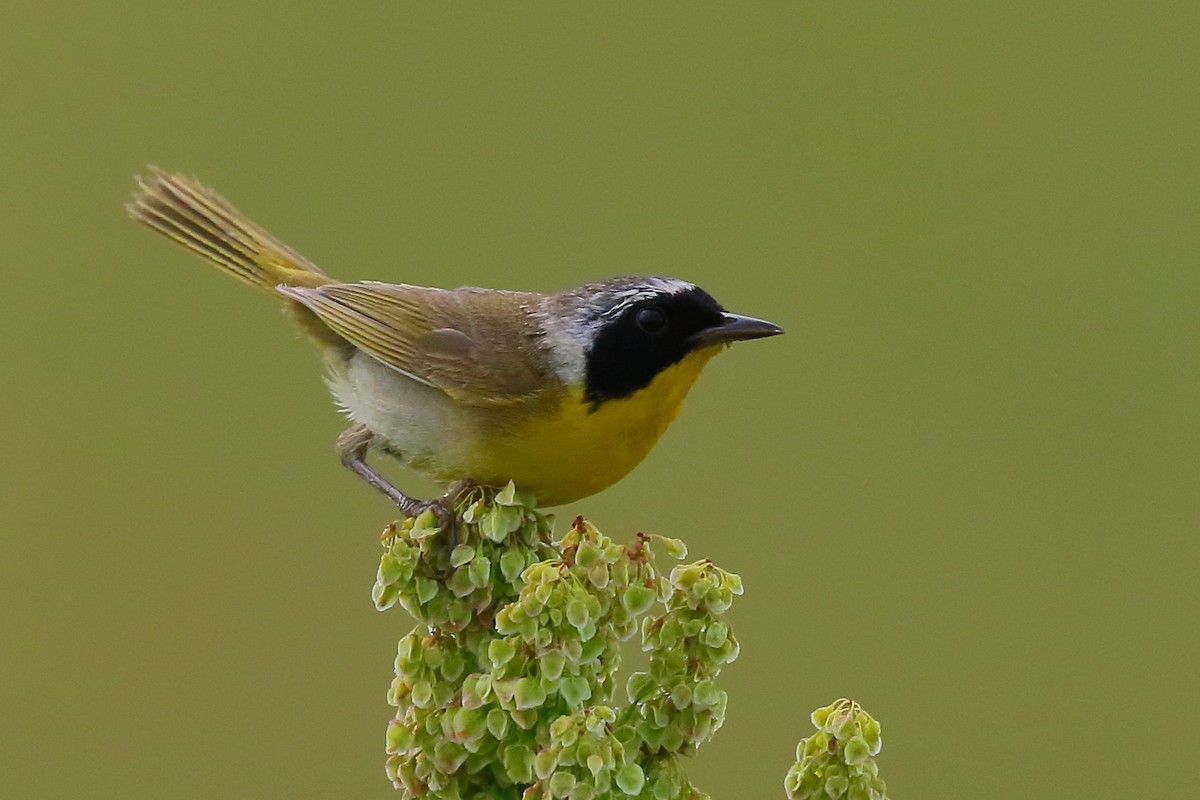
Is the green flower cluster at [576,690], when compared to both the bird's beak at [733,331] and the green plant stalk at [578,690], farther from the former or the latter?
the bird's beak at [733,331]

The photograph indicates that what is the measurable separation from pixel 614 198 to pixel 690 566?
17.6 feet

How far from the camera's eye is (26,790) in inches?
238

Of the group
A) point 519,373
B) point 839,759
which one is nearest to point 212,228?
point 519,373

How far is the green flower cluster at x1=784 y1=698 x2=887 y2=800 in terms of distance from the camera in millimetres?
2090

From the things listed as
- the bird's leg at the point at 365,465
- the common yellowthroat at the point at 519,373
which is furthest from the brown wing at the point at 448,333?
the bird's leg at the point at 365,465

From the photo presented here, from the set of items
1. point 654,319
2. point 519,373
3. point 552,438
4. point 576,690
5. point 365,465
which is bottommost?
point 576,690

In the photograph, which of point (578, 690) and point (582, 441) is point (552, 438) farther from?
point (578, 690)

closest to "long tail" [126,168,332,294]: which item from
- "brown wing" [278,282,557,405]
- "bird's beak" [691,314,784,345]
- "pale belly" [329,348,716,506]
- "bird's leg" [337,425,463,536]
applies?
"brown wing" [278,282,557,405]

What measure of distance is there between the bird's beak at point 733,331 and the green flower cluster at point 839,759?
1618 millimetres

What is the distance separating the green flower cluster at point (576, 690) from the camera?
7.16ft

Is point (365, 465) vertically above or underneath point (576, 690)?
above

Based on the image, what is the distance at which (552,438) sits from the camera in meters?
3.73

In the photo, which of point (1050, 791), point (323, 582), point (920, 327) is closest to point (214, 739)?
point (323, 582)

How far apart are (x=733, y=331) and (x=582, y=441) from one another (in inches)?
17.2
